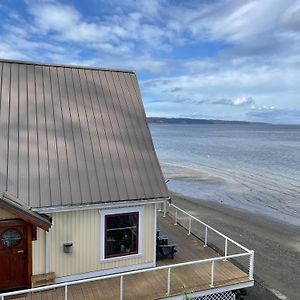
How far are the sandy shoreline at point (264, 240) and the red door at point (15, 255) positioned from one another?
29.6 ft

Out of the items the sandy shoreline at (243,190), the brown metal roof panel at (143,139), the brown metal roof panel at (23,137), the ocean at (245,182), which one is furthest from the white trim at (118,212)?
the ocean at (245,182)

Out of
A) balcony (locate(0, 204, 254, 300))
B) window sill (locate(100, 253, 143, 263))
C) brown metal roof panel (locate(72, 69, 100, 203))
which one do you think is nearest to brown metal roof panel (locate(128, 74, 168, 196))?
brown metal roof panel (locate(72, 69, 100, 203))

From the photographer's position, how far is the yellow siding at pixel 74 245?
36.3 ft

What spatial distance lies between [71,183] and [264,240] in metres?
16.5

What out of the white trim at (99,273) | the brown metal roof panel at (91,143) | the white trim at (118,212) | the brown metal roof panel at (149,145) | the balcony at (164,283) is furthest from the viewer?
the brown metal roof panel at (149,145)

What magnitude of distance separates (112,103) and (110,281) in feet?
22.3

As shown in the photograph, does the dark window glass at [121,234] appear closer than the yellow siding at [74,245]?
No

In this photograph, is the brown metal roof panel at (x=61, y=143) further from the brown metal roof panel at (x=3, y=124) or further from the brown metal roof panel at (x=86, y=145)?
the brown metal roof panel at (x=3, y=124)

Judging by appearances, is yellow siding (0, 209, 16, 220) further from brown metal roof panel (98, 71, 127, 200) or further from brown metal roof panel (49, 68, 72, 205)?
brown metal roof panel (98, 71, 127, 200)

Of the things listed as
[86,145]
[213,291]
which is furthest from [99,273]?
[86,145]

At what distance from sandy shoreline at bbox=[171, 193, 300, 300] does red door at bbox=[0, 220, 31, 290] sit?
29.6ft

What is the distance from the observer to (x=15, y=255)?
35.6 ft

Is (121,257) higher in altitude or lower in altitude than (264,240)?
higher

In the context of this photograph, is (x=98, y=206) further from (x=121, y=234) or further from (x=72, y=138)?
(x=72, y=138)
